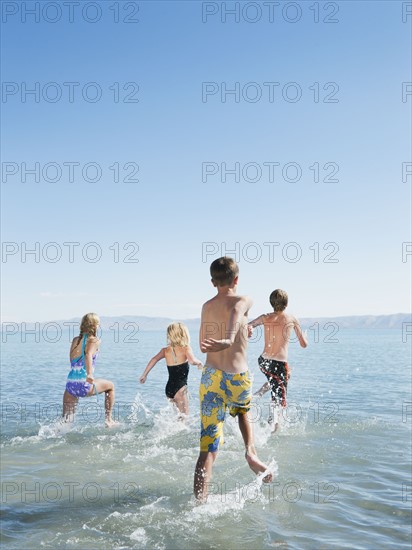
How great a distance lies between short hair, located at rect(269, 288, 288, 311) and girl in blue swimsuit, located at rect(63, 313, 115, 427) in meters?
3.06

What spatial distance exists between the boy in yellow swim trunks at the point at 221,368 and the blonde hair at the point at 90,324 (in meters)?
3.71

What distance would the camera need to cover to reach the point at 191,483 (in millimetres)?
6594

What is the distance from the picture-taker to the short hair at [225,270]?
5.70 meters

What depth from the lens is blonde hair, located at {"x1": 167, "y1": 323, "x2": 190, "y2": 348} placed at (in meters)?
9.69

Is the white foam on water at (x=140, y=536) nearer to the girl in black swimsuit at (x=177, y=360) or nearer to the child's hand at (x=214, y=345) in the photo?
the child's hand at (x=214, y=345)

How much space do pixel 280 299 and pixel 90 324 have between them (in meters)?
3.26

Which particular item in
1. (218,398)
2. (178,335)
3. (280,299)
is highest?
(280,299)

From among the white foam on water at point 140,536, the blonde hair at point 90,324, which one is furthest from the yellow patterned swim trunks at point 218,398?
the blonde hair at point 90,324

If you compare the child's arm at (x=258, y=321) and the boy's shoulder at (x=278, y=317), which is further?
the boy's shoulder at (x=278, y=317)

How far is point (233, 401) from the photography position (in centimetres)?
582

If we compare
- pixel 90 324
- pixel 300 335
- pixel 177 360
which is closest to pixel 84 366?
pixel 90 324

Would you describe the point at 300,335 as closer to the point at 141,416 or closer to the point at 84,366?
the point at 84,366

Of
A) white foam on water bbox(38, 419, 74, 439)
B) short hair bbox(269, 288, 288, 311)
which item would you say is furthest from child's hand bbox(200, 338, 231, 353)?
white foam on water bbox(38, 419, 74, 439)

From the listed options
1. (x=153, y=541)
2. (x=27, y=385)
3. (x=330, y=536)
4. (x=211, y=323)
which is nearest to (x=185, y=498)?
(x=153, y=541)
